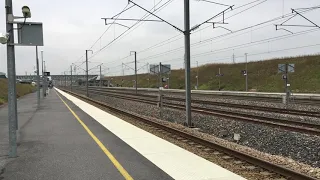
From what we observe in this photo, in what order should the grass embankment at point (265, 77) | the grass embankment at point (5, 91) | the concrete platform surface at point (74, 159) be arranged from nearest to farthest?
the concrete platform surface at point (74, 159), the grass embankment at point (5, 91), the grass embankment at point (265, 77)

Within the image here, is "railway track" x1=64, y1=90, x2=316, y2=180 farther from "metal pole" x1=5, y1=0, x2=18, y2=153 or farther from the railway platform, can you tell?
"metal pole" x1=5, y1=0, x2=18, y2=153

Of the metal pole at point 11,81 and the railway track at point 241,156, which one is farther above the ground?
the metal pole at point 11,81

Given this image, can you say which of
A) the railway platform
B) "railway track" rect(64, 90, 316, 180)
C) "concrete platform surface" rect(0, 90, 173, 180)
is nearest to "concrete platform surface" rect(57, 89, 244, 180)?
the railway platform

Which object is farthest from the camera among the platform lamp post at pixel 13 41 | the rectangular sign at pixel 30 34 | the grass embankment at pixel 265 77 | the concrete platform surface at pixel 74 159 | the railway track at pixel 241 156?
the grass embankment at pixel 265 77

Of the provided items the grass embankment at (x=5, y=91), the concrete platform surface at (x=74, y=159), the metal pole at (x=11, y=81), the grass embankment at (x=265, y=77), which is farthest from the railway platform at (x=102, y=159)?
the grass embankment at (x=265, y=77)

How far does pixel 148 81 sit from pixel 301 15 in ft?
324

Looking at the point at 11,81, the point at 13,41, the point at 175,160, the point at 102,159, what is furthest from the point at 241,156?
→ the point at 13,41

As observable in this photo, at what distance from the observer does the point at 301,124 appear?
50.1 feet

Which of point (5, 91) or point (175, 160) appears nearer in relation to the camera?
point (175, 160)

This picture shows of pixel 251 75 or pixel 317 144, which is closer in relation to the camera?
pixel 317 144

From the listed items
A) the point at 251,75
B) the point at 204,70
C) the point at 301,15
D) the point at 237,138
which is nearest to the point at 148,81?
the point at 204,70

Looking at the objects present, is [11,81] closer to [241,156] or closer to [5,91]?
[241,156]

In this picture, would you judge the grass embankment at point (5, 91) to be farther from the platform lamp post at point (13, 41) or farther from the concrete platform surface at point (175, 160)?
the platform lamp post at point (13, 41)

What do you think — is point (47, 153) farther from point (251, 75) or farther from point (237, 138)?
Result: point (251, 75)
